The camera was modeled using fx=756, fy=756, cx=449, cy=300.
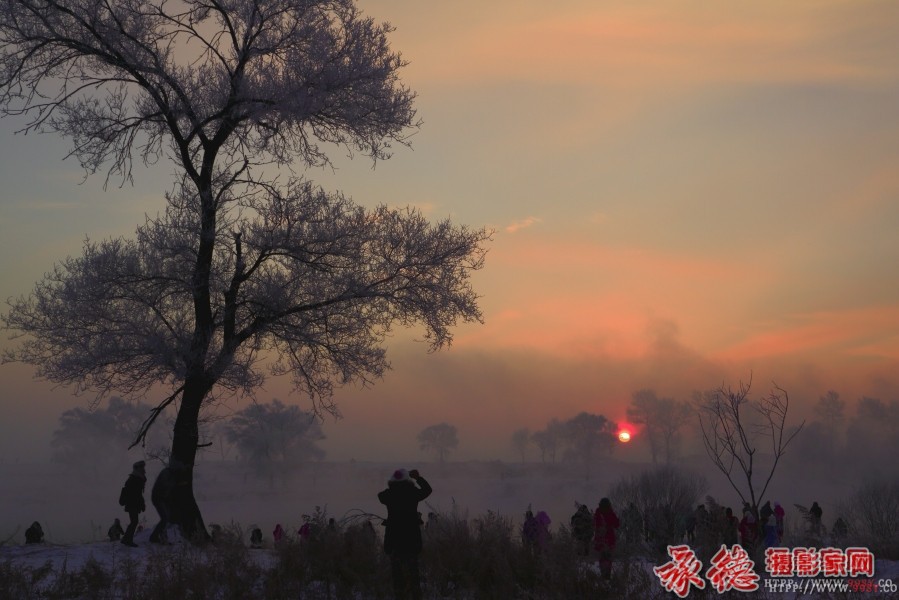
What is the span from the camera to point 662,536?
18.8m

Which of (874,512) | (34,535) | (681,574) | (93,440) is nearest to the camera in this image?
(681,574)

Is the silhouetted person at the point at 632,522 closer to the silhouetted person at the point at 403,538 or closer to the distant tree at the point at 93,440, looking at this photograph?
the silhouetted person at the point at 403,538

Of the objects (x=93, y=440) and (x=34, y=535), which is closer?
(x=34, y=535)

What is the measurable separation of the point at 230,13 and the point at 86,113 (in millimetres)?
3955

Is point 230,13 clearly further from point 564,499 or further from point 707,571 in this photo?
point 564,499

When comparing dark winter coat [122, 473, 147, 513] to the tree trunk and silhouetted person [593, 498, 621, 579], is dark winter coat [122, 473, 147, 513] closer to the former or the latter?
the tree trunk

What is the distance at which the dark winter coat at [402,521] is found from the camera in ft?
32.4

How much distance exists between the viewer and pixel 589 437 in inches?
5497

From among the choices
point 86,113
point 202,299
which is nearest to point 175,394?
point 202,299

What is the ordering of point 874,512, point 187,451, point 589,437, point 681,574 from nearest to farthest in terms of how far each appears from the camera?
point 681,574 < point 187,451 < point 874,512 < point 589,437

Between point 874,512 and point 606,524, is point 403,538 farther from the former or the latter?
point 874,512

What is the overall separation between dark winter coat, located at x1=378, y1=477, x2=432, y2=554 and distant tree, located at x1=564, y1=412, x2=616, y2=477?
5217 inches

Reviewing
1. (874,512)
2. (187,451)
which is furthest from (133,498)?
(874,512)

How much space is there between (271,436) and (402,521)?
8930cm
